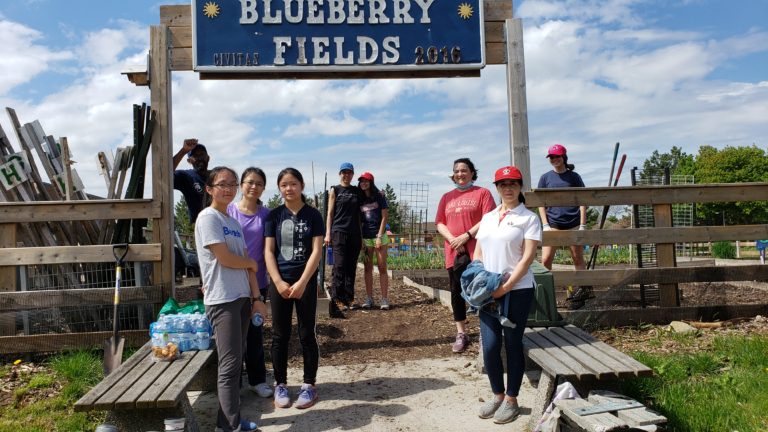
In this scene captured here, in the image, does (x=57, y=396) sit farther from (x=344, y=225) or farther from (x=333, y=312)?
(x=344, y=225)

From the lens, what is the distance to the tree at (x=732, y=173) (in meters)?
42.9

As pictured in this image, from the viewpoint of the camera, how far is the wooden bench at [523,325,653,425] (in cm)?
333

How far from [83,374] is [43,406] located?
537 millimetres

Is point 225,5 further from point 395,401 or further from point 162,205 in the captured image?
point 395,401

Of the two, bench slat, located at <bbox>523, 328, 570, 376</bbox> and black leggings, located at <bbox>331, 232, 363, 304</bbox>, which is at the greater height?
black leggings, located at <bbox>331, 232, 363, 304</bbox>

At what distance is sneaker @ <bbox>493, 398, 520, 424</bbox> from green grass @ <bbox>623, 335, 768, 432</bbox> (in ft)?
2.62

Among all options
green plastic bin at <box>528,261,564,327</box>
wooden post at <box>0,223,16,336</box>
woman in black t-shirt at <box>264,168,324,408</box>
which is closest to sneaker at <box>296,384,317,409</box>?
woman in black t-shirt at <box>264,168,324,408</box>

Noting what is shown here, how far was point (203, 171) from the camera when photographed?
18.5ft

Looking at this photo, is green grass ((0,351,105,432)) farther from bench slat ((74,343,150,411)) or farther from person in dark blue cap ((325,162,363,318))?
person in dark blue cap ((325,162,363,318))

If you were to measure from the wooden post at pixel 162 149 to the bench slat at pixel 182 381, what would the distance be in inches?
64.7

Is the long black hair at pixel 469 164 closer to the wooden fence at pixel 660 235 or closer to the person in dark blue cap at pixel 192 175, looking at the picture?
the wooden fence at pixel 660 235

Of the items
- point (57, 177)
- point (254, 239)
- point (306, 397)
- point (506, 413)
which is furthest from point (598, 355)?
point (57, 177)

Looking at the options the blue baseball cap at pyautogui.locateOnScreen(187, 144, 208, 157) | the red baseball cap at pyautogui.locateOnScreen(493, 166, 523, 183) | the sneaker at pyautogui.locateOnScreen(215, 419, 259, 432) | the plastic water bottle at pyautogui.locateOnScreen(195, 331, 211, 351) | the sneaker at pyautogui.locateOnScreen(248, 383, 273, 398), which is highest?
the blue baseball cap at pyautogui.locateOnScreen(187, 144, 208, 157)

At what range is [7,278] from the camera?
5113 mm
